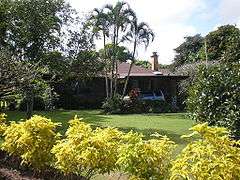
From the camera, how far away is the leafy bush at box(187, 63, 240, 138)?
1340 centimetres

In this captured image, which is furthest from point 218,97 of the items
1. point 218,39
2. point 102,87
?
point 218,39

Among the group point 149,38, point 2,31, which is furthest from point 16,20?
point 149,38

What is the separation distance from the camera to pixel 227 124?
44.2ft

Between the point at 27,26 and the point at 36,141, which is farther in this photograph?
the point at 27,26

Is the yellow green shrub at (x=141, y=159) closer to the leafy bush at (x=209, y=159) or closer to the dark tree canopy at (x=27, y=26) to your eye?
the leafy bush at (x=209, y=159)

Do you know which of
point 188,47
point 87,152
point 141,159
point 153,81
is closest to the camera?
point 141,159

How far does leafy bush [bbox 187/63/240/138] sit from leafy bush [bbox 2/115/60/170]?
7.29 metres

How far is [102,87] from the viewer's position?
38.8 m

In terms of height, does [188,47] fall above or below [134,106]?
above

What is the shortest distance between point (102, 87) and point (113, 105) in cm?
874

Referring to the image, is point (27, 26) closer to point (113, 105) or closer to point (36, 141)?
point (36, 141)

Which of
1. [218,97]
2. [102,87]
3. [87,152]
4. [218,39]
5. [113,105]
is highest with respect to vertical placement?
[218,39]

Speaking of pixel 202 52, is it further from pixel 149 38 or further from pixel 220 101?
pixel 220 101

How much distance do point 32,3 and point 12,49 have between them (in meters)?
1.93
